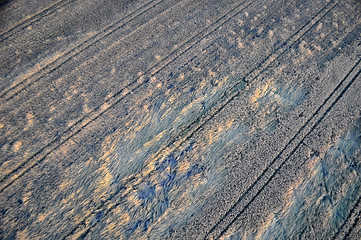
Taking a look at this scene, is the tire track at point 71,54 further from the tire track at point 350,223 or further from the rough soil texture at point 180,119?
the tire track at point 350,223

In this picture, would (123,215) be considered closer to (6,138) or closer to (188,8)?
(6,138)

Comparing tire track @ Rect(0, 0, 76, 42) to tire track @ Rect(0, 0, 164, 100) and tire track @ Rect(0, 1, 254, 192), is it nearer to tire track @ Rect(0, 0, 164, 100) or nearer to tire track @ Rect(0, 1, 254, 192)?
tire track @ Rect(0, 0, 164, 100)

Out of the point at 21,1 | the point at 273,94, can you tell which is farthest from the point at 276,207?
the point at 21,1

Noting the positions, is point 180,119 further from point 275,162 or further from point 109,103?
point 275,162

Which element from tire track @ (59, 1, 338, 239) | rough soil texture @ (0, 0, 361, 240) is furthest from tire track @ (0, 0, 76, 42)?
tire track @ (59, 1, 338, 239)

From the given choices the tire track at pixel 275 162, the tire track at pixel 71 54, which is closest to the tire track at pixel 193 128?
the tire track at pixel 275 162

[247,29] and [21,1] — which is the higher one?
A: [21,1]
